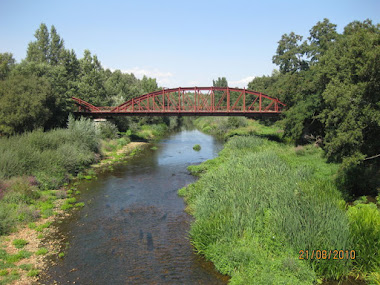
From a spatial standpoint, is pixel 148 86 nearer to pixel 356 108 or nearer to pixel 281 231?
pixel 356 108

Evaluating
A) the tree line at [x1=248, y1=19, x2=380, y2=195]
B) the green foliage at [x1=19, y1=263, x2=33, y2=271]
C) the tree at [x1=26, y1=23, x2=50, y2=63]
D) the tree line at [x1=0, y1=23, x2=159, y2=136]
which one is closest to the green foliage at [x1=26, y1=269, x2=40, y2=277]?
the green foliage at [x1=19, y1=263, x2=33, y2=271]

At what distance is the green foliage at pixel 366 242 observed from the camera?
11409mm

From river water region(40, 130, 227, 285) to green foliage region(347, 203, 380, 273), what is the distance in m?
5.50

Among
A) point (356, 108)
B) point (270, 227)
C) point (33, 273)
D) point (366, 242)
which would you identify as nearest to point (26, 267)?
point (33, 273)

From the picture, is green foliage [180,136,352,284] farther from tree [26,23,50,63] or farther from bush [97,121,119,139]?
tree [26,23,50,63]

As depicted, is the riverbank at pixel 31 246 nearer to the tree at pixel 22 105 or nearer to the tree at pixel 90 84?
the tree at pixel 22 105

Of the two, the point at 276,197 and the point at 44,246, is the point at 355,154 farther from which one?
the point at 44,246

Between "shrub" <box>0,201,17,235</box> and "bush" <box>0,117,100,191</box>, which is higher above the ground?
"bush" <box>0,117,100,191</box>

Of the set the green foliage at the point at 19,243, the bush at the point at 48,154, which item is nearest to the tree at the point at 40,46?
the bush at the point at 48,154

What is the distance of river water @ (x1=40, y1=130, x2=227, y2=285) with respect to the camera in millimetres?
12477

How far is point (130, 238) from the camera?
15805 millimetres

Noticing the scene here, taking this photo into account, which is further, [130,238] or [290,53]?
[290,53]

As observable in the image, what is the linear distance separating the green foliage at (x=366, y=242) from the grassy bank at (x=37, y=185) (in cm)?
1306

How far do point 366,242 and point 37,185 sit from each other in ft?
69.3
